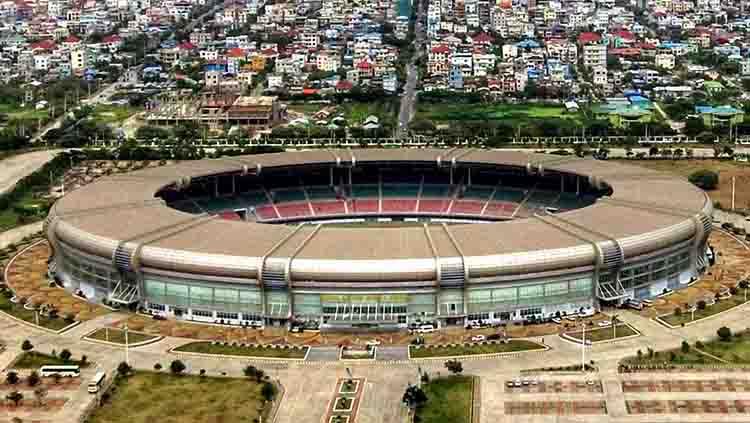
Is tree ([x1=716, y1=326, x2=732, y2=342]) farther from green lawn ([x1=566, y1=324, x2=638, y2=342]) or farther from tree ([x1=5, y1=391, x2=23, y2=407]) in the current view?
tree ([x1=5, y1=391, x2=23, y2=407])

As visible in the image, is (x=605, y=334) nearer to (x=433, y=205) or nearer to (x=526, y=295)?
(x=526, y=295)

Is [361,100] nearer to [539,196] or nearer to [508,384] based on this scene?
[539,196]

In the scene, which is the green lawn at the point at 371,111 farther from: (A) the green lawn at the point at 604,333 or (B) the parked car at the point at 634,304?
(A) the green lawn at the point at 604,333

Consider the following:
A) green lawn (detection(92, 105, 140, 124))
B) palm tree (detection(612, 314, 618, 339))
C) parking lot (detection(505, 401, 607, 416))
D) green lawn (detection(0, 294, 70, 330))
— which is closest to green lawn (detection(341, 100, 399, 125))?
green lawn (detection(92, 105, 140, 124))

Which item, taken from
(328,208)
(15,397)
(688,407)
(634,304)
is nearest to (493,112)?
(328,208)

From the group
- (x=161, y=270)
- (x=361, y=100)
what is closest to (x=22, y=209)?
(x=161, y=270)

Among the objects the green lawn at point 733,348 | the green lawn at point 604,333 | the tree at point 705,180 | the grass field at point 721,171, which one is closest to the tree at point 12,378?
the green lawn at point 604,333
